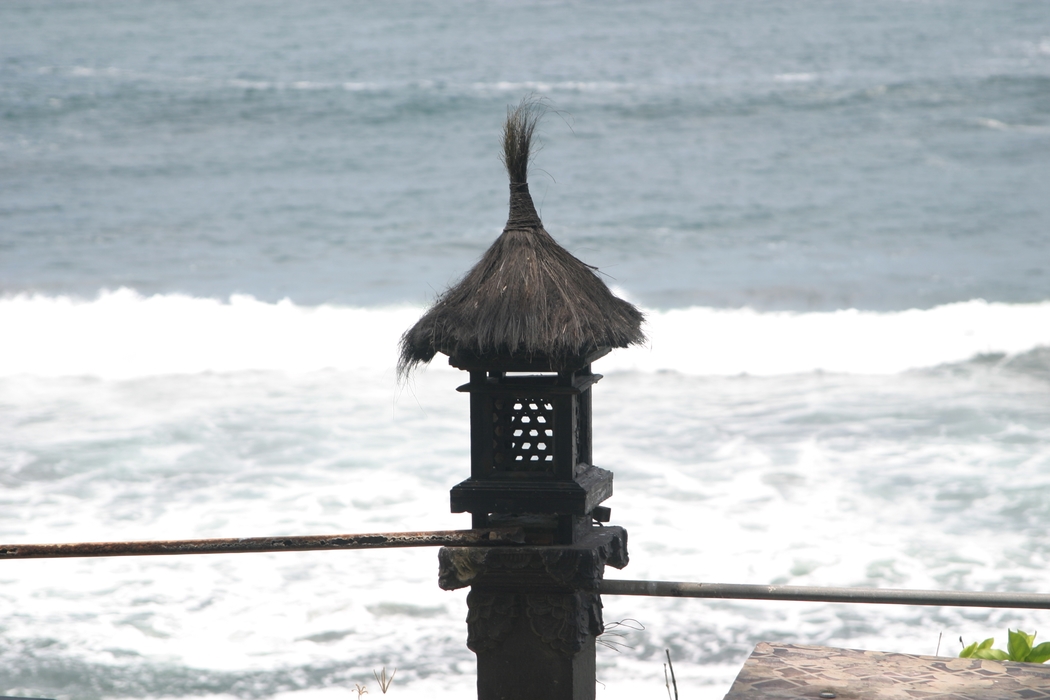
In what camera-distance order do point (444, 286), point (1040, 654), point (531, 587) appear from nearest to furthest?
point (531, 587)
point (1040, 654)
point (444, 286)

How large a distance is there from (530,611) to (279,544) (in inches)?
22.5

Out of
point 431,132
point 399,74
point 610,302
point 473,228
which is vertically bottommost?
point 610,302

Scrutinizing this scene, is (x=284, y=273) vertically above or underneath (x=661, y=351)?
above

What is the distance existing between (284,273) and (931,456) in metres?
10.5

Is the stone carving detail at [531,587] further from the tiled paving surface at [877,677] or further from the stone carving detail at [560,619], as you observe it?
the tiled paving surface at [877,677]

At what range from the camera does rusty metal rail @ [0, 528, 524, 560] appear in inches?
86.0

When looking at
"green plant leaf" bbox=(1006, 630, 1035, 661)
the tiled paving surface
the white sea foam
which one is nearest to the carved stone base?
the tiled paving surface

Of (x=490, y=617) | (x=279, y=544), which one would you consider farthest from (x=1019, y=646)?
(x=279, y=544)

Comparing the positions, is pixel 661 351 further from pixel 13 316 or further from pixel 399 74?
pixel 399 74

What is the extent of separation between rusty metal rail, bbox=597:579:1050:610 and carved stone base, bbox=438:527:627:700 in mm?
81

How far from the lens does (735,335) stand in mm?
11938

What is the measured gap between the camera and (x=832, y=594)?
2.28 metres

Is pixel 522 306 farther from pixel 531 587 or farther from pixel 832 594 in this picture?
pixel 832 594

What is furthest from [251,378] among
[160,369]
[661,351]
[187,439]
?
[661,351]
